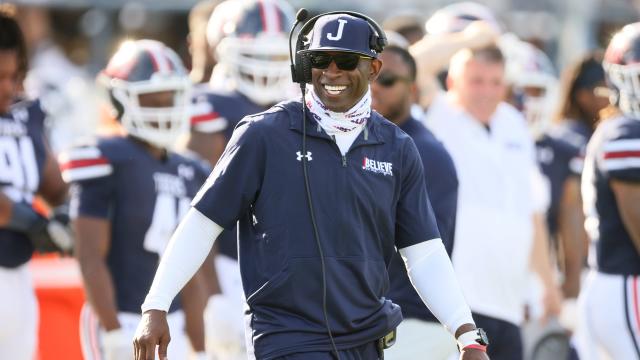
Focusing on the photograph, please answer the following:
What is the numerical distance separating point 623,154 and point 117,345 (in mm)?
2298

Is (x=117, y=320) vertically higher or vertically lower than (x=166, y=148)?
lower

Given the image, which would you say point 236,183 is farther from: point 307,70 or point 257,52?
point 257,52

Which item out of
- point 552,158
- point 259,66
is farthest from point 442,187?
point 552,158

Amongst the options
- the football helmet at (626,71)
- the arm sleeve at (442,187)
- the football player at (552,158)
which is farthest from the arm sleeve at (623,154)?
the football player at (552,158)

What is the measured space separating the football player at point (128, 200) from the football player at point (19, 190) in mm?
266

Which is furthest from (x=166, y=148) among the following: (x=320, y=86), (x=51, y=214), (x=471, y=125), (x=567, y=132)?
(x=567, y=132)

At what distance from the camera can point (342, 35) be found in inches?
181

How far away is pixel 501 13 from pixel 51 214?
411 inches

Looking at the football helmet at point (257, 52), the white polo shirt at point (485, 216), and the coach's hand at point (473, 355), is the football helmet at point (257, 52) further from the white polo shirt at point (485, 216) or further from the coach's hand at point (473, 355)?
the coach's hand at point (473, 355)

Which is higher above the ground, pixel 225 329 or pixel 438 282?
pixel 438 282

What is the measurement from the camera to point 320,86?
4664mm

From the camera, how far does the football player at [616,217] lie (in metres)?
6.09

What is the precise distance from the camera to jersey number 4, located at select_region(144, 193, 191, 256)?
21.4ft

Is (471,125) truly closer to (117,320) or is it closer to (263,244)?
(117,320)
